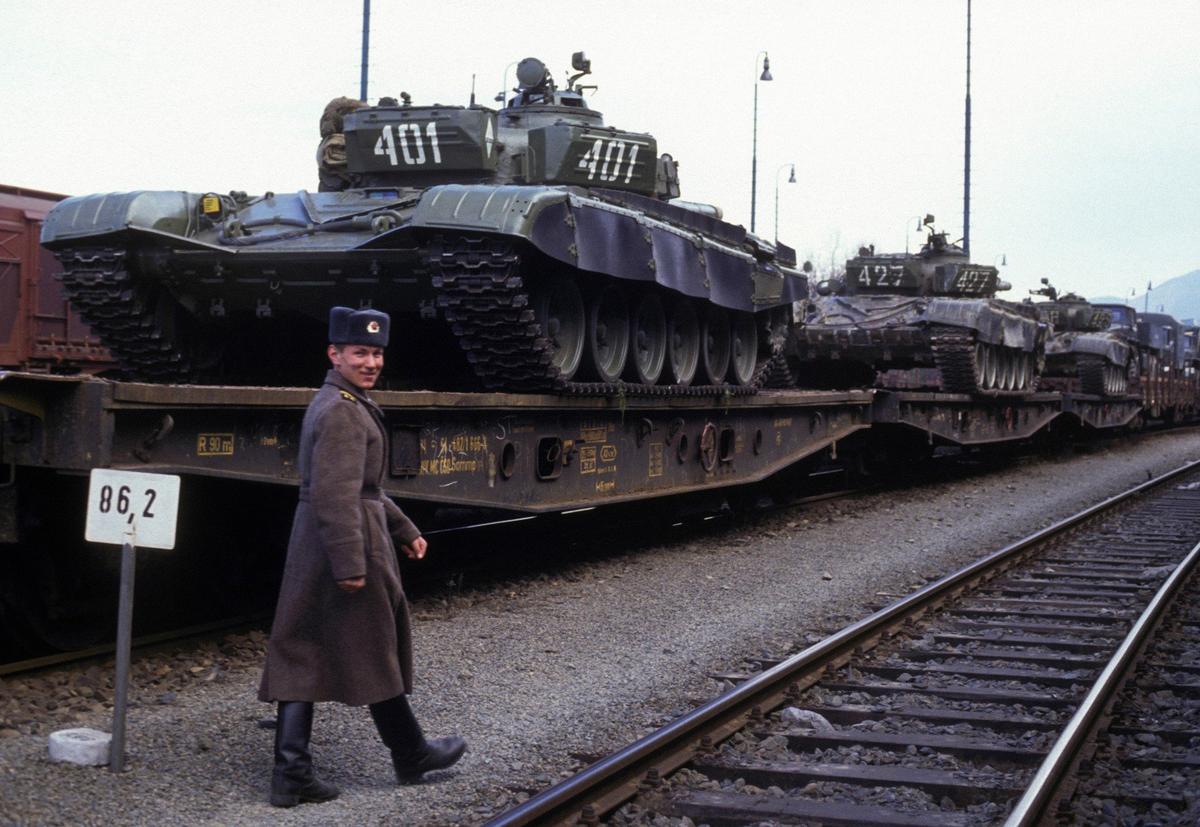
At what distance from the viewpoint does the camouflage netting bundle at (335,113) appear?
42.1ft

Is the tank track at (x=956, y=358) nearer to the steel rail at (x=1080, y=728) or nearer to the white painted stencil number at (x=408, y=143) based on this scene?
the white painted stencil number at (x=408, y=143)

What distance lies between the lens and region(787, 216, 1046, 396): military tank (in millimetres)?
20516

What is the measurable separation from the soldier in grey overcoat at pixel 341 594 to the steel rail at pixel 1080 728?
6.63 feet

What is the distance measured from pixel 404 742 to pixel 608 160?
7503mm

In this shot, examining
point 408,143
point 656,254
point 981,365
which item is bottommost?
point 981,365

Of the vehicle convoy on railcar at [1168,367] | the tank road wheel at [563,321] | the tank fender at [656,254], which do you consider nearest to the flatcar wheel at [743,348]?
the tank fender at [656,254]

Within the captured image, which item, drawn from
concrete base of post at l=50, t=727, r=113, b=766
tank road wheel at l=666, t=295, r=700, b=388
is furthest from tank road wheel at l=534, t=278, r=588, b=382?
concrete base of post at l=50, t=727, r=113, b=766

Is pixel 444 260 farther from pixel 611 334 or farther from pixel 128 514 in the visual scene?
pixel 128 514

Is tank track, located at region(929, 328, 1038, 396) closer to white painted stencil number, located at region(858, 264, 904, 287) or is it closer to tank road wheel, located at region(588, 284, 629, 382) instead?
white painted stencil number, located at region(858, 264, 904, 287)

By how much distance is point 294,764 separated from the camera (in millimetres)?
5035

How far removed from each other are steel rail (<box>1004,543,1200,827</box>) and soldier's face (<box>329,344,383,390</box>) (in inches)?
102

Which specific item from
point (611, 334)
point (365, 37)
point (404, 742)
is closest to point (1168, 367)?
point (365, 37)

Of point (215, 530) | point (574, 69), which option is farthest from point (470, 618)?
point (574, 69)

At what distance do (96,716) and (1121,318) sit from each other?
33.6 meters
